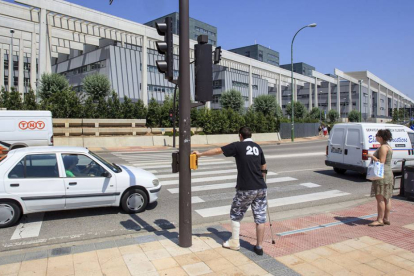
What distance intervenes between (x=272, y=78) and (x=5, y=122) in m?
63.7

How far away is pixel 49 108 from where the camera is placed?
25766 millimetres

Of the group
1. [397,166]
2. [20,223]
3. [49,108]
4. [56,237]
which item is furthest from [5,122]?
[397,166]

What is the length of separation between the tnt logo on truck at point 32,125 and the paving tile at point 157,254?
49.7 feet

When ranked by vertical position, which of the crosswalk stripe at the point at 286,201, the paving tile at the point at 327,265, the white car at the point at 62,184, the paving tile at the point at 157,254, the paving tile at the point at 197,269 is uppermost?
the white car at the point at 62,184

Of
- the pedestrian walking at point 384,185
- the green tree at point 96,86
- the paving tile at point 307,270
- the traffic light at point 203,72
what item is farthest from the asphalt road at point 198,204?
the green tree at point 96,86

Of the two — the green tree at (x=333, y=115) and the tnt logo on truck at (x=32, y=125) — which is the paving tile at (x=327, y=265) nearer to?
the tnt logo on truck at (x=32, y=125)

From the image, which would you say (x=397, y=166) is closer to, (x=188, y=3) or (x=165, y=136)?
(x=188, y=3)

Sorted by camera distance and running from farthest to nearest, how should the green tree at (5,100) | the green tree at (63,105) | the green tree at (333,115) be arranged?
the green tree at (333,115) < the green tree at (63,105) < the green tree at (5,100)

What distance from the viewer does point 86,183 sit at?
6398 mm

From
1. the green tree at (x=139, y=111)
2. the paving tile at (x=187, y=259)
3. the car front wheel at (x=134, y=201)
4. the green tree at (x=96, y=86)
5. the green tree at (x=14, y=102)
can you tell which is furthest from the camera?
the green tree at (x=96, y=86)

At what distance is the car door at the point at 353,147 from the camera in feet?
35.1

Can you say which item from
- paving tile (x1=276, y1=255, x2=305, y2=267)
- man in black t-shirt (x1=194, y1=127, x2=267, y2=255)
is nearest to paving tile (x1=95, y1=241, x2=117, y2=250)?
man in black t-shirt (x1=194, y1=127, x2=267, y2=255)

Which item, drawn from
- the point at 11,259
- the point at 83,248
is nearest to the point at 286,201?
the point at 83,248

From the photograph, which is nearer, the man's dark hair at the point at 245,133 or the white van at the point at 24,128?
the man's dark hair at the point at 245,133
